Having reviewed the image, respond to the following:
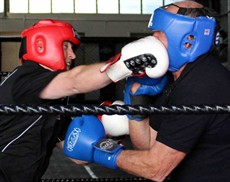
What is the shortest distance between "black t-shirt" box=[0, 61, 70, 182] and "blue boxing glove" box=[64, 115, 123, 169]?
0.13 meters

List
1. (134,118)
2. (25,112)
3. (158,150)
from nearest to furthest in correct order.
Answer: (25,112) < (158,150) < (134,118)

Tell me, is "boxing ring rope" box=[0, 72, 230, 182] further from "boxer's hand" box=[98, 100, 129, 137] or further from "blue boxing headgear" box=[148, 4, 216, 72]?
"boxer's hand" box=[98, 100, 129, 137]

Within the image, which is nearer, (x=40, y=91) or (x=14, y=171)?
(x=40, y=91)

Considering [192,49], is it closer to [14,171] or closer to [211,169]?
[211,169]

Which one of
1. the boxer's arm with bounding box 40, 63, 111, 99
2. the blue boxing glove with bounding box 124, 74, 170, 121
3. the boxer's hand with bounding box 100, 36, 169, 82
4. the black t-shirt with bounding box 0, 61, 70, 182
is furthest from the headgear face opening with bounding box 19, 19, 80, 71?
the boxer's hand with bounding box 100, 36, 169, 82

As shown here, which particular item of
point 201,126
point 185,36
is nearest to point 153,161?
point 201,126

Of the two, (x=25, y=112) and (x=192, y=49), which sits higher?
(x=192, y=49)

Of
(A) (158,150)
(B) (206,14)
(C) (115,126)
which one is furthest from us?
(C) (115,126)

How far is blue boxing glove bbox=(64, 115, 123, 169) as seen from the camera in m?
1.42

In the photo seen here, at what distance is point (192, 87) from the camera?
1324 mm

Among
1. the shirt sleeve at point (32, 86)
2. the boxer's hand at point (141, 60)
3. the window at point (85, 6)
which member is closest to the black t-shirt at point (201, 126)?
the boxer's hand at point (141, 60)

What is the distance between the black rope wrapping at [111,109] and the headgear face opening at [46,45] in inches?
26.4

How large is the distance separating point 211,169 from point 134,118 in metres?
0.35

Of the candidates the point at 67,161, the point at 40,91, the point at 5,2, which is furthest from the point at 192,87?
the point at 5,2
